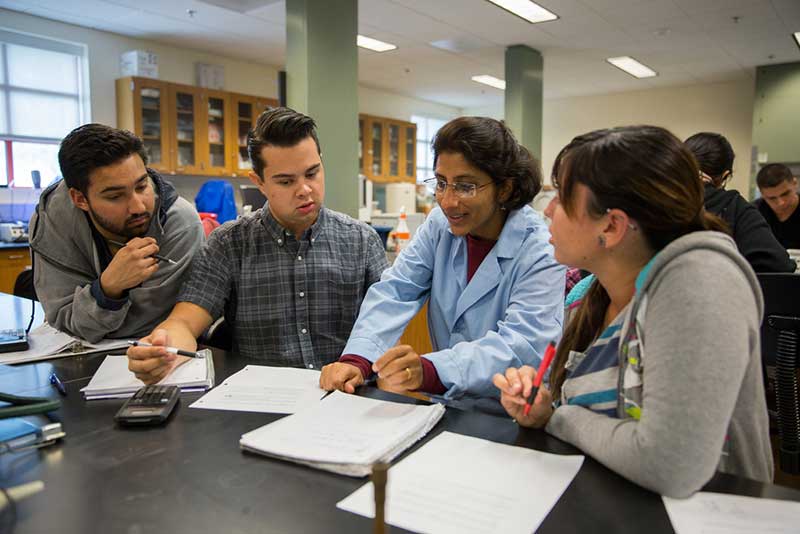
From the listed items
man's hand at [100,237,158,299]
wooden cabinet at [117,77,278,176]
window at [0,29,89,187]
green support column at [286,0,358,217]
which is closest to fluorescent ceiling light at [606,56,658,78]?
green support column at [286,0,358,217]

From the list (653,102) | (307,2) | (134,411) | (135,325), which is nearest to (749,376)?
(134,411)

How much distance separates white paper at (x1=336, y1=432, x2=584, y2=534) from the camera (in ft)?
2.19

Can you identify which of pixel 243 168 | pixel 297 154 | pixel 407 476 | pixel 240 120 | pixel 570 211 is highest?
pixel 240 120

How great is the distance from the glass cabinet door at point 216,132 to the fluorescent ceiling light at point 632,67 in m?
4.57

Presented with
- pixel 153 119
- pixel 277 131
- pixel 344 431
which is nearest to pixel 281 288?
pixel 277 131

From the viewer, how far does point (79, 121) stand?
5488 mm

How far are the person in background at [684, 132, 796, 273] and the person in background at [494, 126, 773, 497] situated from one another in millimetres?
1633

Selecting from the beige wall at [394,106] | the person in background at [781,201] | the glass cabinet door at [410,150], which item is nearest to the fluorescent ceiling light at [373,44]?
the beige wall at [394,106]

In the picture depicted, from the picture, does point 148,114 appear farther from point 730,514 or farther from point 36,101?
point 730,514

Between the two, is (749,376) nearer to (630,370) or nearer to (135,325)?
(630,370)

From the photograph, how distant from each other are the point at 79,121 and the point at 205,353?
5138mm

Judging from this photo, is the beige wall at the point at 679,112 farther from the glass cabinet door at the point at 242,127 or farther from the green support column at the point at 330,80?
the green support column at the point at 330,80

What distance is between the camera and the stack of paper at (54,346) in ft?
4.61

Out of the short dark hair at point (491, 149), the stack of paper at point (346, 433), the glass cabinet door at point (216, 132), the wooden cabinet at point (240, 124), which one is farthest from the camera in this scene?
the wooden cabinet at point (240, 124)
